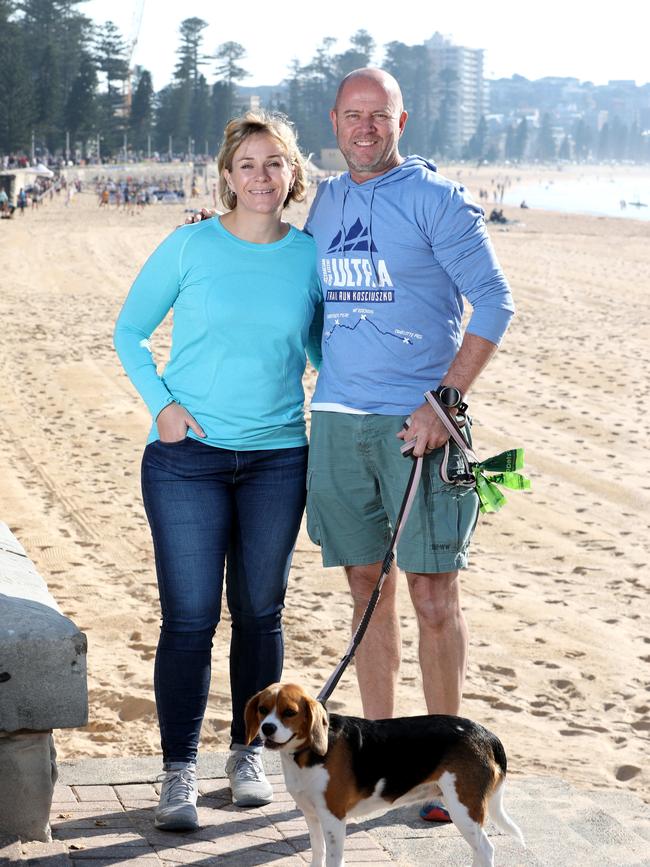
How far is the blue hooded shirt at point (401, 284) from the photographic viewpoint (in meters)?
3.34

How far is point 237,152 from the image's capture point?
3395 mm

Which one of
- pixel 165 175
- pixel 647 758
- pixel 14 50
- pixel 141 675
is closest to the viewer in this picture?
pixel 647 758

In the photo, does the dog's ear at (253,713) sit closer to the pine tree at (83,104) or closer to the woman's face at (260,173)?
the woman's face at (260,173)

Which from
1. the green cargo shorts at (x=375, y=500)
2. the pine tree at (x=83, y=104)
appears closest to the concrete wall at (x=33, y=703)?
the green cargo shorts at (x=375, y=500)

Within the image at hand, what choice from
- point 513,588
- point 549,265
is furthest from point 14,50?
point 513,588

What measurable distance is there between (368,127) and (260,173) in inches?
13.9

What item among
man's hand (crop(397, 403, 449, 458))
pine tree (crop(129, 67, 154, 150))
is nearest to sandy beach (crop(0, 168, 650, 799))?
man's hand (crop(397, 403, 449, 458))

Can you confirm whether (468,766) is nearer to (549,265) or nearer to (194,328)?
(194,328)

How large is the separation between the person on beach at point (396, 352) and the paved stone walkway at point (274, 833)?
0.76 feet

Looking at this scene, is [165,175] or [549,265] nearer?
[549,265]

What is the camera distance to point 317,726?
2.73m

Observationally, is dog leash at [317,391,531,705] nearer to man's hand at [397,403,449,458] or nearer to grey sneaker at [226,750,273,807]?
man's hand at [397,403,449,458]

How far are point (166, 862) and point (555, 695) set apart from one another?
271 cm

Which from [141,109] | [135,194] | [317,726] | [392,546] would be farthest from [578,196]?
[317,726]
